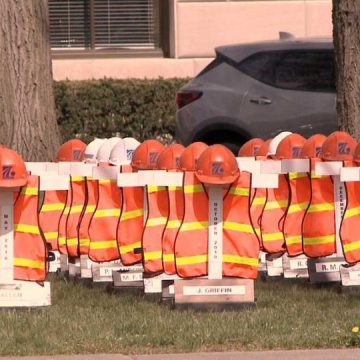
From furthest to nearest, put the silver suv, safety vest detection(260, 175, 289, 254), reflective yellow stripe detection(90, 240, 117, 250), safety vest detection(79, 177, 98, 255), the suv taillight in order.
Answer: the suv taillight < the silver suv < safety vest detection(260, 175, 289, 254) < safety vest detection(79, 177, 98, 255) < reflective yellow stripe detection(90, 240, 117, 250)

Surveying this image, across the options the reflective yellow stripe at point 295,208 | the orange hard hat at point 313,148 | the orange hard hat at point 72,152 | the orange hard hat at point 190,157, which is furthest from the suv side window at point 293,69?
the orange hard hat at point 190,157

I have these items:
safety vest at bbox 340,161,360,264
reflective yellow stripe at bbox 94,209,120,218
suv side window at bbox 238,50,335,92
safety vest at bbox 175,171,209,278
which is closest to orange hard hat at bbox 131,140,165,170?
reflective yellow stripe at bbox 94,209,120,218

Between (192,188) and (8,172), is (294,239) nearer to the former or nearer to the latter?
(192,188)

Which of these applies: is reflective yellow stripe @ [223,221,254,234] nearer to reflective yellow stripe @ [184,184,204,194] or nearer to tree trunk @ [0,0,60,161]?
reflective yellow stripe @ [184,184,204,194]

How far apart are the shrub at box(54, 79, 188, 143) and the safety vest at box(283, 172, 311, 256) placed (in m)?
10.9

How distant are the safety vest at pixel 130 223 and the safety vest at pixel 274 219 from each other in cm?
117

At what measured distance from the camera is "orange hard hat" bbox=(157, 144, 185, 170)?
10.4 m

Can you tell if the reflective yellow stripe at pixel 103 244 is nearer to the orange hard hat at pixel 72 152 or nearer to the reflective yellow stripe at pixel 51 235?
the reflective yellow stripe at pixel 51 235

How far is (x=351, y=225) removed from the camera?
415 inches

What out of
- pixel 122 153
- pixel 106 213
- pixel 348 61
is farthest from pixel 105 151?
pixel 348 61

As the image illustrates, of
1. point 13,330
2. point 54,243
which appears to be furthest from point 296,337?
point 54,243

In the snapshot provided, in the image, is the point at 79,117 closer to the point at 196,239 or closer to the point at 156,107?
the point at 156,107

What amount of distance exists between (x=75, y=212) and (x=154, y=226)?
52.7 inches

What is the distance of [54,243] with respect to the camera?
38.7ft
